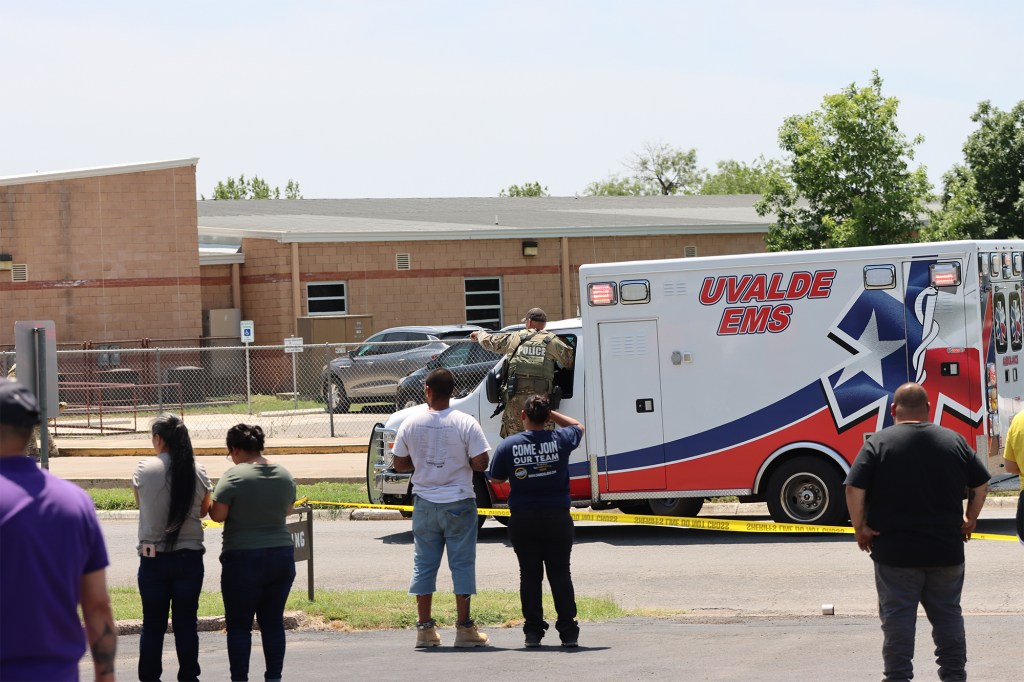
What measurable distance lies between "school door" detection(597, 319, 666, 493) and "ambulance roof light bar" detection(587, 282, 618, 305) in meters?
0.23

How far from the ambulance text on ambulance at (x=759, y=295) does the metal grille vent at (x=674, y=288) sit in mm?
180

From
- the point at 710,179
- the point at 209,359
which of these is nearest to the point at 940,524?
the point at 209,359

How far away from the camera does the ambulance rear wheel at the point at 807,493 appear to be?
1312 cm

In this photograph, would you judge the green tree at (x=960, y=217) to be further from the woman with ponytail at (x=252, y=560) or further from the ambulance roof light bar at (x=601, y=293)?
the woman with ponytail at (x=252, y=560)

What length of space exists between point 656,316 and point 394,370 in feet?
48.1

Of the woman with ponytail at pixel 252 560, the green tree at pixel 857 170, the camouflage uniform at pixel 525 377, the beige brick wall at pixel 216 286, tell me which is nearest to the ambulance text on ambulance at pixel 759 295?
the camouflage uniform at pixel 525 377

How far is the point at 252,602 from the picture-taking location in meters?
7.29

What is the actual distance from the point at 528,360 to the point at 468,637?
14.4ft

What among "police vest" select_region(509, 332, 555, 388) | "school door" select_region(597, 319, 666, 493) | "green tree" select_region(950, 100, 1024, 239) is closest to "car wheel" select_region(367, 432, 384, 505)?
"police vest" select_region(509, 332, 555, 388)

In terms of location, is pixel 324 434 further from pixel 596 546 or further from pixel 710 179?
pixel 710 179

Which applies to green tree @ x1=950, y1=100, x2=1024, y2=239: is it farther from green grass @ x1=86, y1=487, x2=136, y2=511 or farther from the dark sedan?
green grass @ x1=86, y1=487, x2=136, y2=511

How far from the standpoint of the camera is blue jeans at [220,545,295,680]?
7277 mm

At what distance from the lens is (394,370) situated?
27.4 meters

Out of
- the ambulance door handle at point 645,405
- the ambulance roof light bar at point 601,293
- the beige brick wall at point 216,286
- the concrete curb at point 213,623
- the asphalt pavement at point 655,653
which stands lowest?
the asphalt pavement at point 655,653
